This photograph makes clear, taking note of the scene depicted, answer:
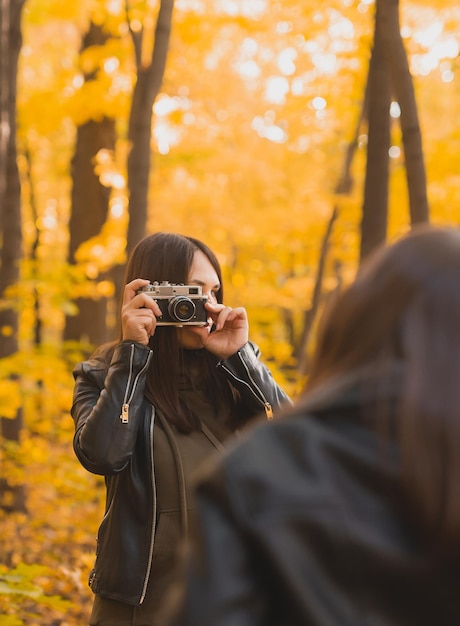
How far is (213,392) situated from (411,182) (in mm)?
2781

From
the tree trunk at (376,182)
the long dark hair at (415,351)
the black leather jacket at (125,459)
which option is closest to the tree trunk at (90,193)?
the tree trunk at (376,182)

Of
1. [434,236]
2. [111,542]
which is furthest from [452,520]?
[111,542]

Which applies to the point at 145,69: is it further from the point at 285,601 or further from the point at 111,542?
the point at 285,601

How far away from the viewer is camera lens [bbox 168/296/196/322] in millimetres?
2762

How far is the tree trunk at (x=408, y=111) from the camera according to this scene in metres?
5.07

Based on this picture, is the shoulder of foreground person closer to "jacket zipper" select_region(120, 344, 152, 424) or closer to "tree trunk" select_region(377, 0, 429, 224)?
"jacket zipper" select_region(120, 344, 152, 424)

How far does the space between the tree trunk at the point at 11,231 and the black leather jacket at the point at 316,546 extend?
21.8ft

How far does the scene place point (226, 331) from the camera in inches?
114

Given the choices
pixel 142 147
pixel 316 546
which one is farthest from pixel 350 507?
pixel 142 147

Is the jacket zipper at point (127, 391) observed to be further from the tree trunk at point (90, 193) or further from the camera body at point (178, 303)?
the tree trunk at point (90, 193)

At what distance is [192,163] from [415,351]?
1159cm

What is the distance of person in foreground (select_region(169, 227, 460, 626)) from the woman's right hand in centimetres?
170

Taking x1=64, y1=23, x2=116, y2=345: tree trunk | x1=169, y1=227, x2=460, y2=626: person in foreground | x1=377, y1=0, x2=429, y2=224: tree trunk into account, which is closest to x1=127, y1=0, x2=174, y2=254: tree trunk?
x1=377, y1=0, x2=429, y2=224: tree trunk

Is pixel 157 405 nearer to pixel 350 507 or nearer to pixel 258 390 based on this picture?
pixel 258 390
